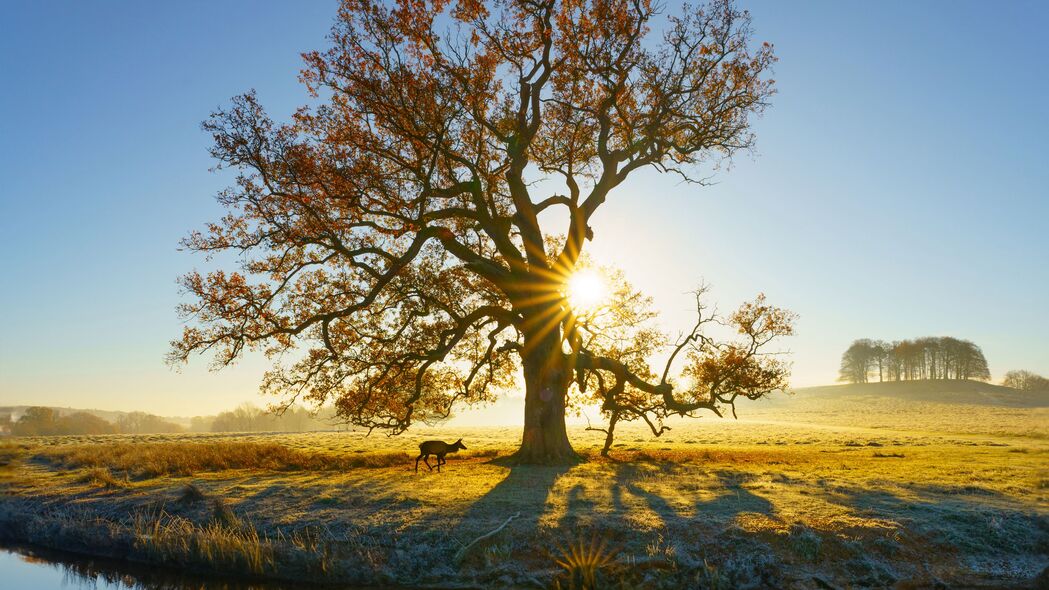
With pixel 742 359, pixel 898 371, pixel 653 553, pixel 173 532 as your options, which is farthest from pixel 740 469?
pixel 898 371

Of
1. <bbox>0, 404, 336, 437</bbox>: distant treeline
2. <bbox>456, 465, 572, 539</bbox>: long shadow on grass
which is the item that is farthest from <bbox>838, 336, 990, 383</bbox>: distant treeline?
<bbox>456, 465, 572, 539</bbox>: long shadow on grass

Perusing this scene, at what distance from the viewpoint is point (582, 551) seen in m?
10.6

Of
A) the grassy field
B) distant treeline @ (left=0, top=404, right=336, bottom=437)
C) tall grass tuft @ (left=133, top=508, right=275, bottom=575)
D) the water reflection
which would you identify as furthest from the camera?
distant treeline @ (left=0, top=404, right=336, bottom=437)

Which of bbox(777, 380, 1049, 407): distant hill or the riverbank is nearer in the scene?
the riverbank

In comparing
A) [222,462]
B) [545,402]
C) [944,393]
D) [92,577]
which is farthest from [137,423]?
[944,393]

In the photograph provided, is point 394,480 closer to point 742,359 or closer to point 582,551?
point 582,551

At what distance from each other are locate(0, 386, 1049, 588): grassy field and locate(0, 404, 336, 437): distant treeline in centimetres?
4501

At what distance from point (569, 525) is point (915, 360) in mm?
136352

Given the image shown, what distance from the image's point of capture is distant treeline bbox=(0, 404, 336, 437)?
83312 mm

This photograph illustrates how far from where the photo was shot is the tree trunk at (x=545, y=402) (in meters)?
22.4

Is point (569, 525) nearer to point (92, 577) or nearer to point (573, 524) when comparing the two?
point (573, 524)

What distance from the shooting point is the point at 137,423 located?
116750 mm

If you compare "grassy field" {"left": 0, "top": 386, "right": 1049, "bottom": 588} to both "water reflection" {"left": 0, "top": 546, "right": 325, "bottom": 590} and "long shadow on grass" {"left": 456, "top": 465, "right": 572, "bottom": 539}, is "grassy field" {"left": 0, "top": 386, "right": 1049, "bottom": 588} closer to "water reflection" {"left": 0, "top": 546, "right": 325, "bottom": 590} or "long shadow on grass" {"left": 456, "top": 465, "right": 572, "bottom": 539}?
"long shadow on grass" {"left": 456, "top": 465, "right": 572, "bottom": 539}

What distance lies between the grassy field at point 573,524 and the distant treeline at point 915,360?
386ft
